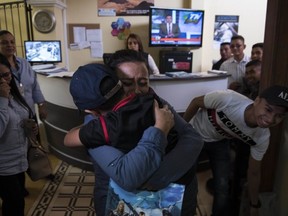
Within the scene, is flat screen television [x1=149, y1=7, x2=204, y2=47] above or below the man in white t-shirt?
above

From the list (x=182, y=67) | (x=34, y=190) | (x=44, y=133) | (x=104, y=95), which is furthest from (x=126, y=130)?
(x=182, y=67)

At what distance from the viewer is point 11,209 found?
1.52 m

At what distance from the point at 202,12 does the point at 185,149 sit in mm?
4010

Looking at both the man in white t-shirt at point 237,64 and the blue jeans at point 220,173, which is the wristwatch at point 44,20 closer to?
the man in white t-shirt at point 237,64

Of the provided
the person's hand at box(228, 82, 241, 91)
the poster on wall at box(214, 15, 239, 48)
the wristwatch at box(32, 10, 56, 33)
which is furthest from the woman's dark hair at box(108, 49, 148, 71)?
the poster on wall at box(214, 15, 239, 48)

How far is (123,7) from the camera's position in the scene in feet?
14.5

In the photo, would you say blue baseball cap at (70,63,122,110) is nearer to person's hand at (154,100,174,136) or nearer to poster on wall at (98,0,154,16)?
person's hand at (154,100,174,136)

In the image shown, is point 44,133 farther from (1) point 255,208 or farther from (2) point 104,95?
(2) point 104,95

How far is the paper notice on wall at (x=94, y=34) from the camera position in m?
4.48

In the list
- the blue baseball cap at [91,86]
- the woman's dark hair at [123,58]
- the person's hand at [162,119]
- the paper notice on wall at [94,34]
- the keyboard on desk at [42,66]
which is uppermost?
the paper notice on wall at [94,34]

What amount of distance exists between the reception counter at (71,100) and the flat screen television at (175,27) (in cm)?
182

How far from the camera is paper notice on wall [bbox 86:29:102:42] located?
4480 mm

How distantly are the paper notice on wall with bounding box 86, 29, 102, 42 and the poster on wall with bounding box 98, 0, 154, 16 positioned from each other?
0.94ft

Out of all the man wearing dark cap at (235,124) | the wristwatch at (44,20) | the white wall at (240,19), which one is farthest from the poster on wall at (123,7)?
the man wearing dark cap at (235,124)
